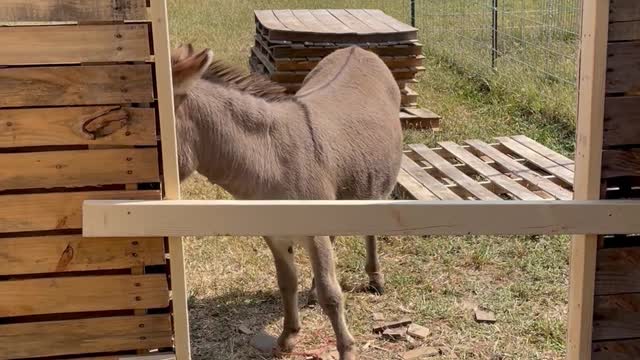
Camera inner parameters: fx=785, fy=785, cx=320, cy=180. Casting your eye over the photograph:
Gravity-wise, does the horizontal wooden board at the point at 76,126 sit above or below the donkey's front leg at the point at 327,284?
above

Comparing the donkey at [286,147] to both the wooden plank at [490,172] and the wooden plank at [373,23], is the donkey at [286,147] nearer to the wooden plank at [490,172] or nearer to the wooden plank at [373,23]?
the wooden plank at [490,172]

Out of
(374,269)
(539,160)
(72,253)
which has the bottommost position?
(374,269)

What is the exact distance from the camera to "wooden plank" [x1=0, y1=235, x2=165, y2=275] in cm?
282

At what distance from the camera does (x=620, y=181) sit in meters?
2.87

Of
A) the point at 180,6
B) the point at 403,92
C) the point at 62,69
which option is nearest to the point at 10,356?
the point at 62,69

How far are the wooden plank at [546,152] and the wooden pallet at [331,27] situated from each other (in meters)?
1.60

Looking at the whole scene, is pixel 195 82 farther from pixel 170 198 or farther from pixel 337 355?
pixel 337 355

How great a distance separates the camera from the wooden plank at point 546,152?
673cm

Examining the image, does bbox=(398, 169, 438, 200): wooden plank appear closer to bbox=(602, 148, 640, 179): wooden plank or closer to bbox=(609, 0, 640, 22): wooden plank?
bbox=(602, 148, 640, 179): wooden plank

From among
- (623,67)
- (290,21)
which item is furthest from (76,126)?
(290,21)

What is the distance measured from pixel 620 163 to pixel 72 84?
6.42 feet

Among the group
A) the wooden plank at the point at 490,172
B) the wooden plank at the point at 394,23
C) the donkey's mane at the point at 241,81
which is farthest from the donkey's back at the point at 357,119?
the wooden plank at the point at 394,23

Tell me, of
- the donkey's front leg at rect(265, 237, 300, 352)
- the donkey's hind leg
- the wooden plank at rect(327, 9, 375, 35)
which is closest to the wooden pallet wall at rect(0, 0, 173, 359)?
the donkey's front leg at rect(265, 237, 300, 352)

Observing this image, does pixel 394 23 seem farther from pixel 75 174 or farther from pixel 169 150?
pixel 75 174
